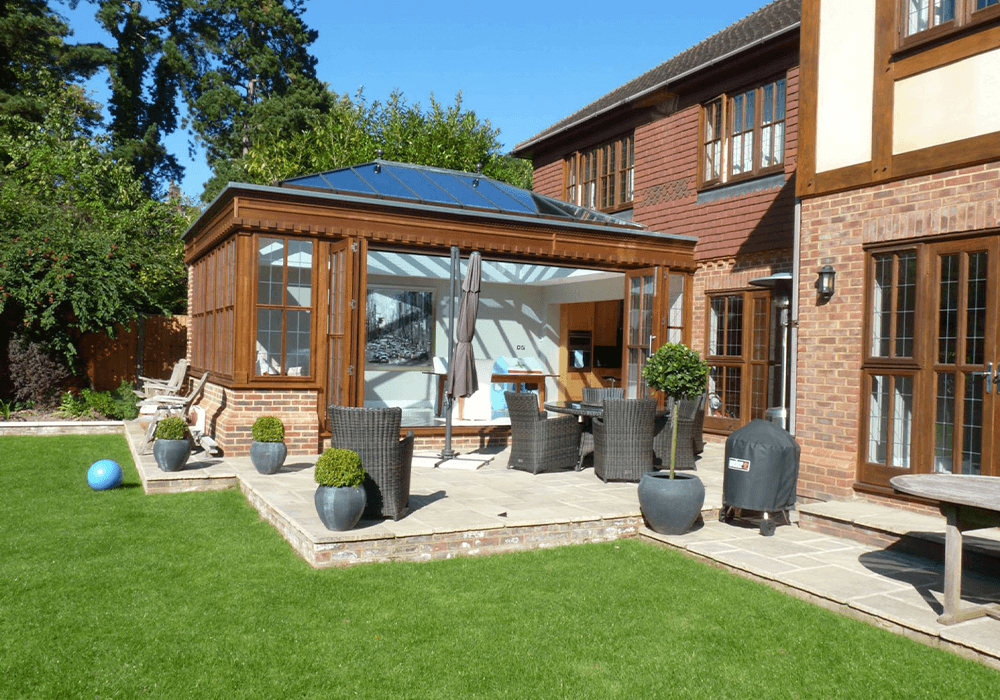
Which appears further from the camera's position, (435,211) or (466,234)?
(466,234)

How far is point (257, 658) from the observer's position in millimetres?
3754

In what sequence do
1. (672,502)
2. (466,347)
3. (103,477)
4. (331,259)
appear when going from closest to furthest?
1. (672,502)
2. (103,477)
3. (466,347)
4. (331,259)

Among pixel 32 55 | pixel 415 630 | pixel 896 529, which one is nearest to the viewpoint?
pixel 415 630

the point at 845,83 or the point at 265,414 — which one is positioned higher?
the point at 845,83

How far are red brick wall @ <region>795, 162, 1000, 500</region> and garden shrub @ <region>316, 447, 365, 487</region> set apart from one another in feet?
13.7

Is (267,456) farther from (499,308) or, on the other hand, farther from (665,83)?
(665,83)

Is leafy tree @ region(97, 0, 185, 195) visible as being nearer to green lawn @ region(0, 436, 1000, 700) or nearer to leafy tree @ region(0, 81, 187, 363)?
leafy tree @ region(0, 81, 187, 363)

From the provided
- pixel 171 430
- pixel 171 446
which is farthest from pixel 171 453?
pixel 171 430

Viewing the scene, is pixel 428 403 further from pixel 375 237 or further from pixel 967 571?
pixel 967 571

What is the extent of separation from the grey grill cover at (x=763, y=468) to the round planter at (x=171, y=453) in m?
5.19

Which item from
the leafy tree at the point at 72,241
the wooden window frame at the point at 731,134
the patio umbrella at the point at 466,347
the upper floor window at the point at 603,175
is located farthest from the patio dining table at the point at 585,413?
the leafy tree at the point at 72,241

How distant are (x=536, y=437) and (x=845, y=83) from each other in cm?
451

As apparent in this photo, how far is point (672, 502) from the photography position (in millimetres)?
6082

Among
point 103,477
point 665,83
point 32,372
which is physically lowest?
point 103,477
